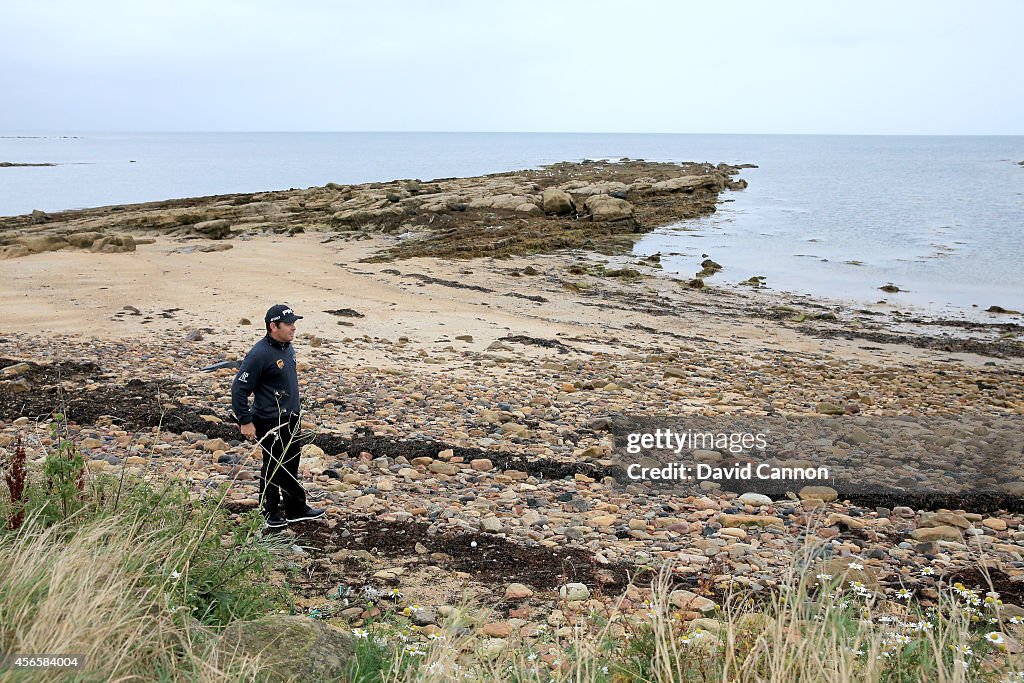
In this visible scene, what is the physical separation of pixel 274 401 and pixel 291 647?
9.08 ft

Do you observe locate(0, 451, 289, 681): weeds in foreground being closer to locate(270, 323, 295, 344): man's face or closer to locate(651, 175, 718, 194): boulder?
locate(270, 323, 295, 344): man's face

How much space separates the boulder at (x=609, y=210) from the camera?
34719 millimetres

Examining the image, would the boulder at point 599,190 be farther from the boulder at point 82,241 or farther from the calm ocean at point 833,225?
the boulder at point 82,241

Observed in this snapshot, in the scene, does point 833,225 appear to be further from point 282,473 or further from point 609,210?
point 282,473

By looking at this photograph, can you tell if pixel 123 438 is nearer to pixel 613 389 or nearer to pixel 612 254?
pixel 613 389

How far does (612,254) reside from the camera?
93.1ft

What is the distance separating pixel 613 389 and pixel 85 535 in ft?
24.4

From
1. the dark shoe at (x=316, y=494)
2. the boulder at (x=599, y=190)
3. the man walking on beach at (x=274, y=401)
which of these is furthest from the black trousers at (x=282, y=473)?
the boulder at (x=599, y=190)

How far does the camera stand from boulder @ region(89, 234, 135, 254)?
947 inches

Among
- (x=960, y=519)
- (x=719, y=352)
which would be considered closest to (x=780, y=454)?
(x=960, y=519)

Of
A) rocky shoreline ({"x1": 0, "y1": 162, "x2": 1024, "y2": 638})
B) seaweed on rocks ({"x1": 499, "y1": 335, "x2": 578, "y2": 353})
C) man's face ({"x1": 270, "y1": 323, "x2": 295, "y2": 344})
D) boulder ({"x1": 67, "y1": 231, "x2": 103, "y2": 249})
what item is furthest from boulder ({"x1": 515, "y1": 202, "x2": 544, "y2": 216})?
man's face ({"x1": 270, "y1": 323, "x2": 295, "y2": 344})

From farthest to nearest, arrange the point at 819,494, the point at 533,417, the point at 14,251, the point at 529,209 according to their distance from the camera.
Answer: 1. the point at 529,209
2. the point at 14,251
3. the point at 533,417
4. the point at 819,494

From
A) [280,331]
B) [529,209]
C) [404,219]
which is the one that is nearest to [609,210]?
[529,209]

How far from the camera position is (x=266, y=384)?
6.05 m
